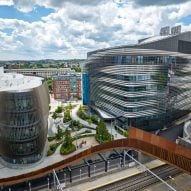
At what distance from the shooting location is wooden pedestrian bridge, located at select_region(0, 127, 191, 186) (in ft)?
119

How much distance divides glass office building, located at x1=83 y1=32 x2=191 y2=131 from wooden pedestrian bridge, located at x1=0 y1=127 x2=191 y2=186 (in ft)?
109

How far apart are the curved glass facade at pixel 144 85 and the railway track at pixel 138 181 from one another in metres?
35.1

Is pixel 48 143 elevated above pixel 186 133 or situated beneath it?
situated beneath

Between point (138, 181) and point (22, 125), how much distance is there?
1146 inches

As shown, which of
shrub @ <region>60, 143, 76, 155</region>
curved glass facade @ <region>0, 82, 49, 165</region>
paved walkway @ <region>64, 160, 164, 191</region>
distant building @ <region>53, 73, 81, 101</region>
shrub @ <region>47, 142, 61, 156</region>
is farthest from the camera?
distant building @ <region>53, 73, 81, 101</region>

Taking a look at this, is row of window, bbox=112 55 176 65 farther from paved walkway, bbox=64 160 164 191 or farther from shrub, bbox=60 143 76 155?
paved walkway, bbox=64 160 164 191

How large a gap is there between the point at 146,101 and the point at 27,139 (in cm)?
4117

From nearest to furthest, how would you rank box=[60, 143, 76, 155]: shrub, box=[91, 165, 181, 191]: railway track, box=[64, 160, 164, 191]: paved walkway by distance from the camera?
box=[91, 165, 181, 191]: railway track → box=[64, 160, 164, 191]: paved walkway → box=[60, 143, 76, 155]: shrub

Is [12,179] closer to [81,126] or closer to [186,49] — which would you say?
[81,126]

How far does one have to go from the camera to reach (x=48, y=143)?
72.3 meters

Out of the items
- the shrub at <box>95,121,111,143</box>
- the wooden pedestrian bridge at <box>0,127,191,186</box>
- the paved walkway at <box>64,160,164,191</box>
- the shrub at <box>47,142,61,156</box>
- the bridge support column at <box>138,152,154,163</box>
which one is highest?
the wooden pedestrian bridge at <box>0,127,191,186</box>

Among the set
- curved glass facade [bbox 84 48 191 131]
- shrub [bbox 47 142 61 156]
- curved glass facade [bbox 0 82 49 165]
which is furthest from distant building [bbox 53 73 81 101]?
curved glass facade [bbox 0 82 49 165]

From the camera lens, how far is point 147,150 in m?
41.5

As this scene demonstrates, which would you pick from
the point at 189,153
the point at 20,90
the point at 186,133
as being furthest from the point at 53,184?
the point at 186,133
